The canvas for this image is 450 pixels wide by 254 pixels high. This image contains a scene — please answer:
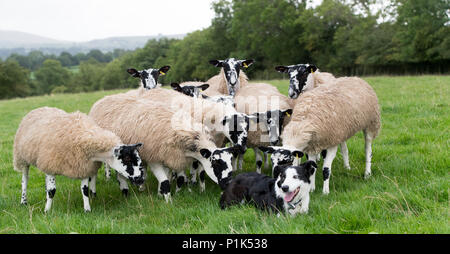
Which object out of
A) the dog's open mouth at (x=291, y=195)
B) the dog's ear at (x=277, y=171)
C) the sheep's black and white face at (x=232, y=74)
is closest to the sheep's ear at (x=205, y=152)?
the dog's ear at (x=277, y=171)

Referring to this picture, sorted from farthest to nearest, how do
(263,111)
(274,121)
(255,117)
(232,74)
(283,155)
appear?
(232,74), (263,111), (255,117), (274,121), (283,155)

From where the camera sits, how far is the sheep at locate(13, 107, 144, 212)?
541 cm

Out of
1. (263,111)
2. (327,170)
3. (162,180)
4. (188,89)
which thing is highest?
(188,89)

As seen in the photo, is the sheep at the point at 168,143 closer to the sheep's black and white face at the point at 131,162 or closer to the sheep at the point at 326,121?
the sheep's black and white face at the point at 131,162

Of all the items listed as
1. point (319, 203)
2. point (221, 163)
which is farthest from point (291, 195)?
point (221, 163)

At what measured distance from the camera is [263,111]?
6988 millimetres

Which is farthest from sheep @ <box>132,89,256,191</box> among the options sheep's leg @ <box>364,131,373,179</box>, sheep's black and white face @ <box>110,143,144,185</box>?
sheep's leg @ <box>364,131,373,179</box>

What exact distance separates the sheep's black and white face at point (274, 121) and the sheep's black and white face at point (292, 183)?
1.67 meters

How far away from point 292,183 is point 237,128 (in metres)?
2.23

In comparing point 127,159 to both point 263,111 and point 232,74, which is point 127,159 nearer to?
point 263,111

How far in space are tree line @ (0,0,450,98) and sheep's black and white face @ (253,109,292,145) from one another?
26.7 meters

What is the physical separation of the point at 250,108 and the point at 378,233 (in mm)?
4060

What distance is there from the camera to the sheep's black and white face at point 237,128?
20.7 feet

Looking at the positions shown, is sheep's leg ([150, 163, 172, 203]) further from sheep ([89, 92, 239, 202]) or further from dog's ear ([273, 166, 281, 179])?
dog's ear ([273, 166, 281, 179])
